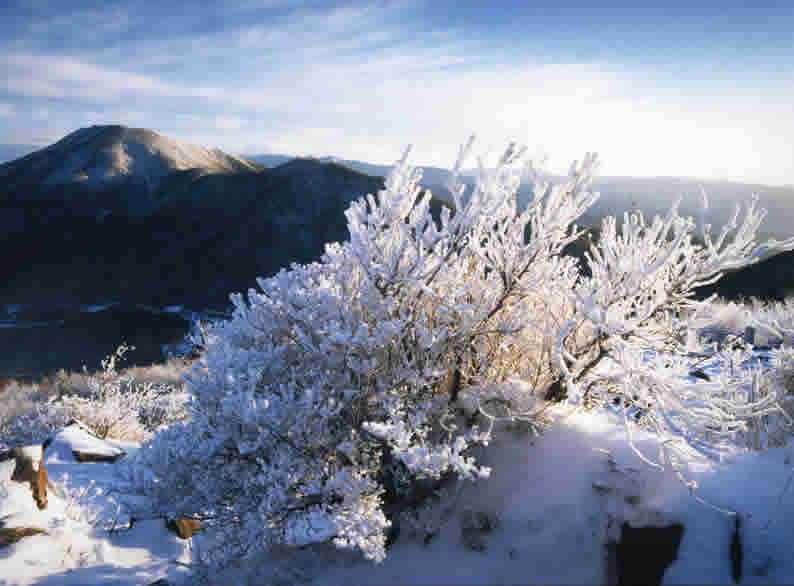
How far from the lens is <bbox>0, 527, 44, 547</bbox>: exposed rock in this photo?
3790 mm

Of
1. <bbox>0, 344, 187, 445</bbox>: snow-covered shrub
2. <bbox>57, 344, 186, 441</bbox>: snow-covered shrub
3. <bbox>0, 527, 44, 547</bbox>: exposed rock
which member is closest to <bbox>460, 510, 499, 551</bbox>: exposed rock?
<bbox>0, 527, 44, 547</bbox>: exposed rock

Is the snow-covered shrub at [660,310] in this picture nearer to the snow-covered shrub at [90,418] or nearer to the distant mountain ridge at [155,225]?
Answer: the snow-covered shrub at [90,418]

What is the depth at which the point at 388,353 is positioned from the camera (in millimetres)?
3229

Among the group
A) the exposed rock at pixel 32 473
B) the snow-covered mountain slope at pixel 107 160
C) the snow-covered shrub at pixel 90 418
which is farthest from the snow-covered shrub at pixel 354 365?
the snow-covered mountain slope at pixel 107 160

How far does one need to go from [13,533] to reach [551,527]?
438cm

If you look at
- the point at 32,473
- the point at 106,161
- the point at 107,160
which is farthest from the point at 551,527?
the point at 107,160

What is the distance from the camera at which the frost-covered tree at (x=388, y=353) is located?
2758mm

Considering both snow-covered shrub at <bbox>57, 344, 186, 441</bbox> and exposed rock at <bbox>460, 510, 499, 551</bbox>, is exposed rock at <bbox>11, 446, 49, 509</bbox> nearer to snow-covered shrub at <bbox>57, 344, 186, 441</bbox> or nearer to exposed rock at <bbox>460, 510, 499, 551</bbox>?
snow-covered shrub at <bbox>57, 344, 186, 441</bbox>

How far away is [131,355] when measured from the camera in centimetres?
2852

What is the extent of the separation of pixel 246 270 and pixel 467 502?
43423 millimetres

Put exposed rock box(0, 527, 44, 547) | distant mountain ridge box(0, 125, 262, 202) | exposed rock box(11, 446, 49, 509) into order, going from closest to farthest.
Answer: exposed rock box(0, 527, 44, 547) → exposed rock box(11, 446, 49, 509) → distant mountain ridge box(0, 125, 262, 202)

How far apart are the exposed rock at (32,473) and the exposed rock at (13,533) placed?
1.29 feet

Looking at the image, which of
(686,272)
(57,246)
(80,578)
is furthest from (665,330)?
(57,246)

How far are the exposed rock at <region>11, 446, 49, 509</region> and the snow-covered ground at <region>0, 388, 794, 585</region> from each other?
0.86ft
